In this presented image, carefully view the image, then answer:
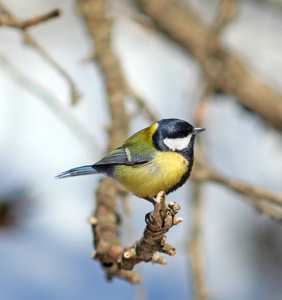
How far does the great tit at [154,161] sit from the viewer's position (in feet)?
4.49

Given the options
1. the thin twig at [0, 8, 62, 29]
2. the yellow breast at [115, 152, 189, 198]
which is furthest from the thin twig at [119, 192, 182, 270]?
the thin twig at [0, 8, 62, 29]

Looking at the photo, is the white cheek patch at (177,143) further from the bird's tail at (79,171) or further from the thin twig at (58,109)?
the thin twig at (58,109)

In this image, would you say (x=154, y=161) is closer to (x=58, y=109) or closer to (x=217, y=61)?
(x=58, y=109)

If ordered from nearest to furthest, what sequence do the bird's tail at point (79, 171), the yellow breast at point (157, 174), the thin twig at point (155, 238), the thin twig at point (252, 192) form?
the thin twig at point (155, 238) → the yellow breast at point (157, 174) → the bird's tail at point (79, 171) → the thin twig at point (252, 192)

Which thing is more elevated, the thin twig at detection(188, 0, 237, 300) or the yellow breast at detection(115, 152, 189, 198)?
the thin twig at detection(188, 0, 237, 300)

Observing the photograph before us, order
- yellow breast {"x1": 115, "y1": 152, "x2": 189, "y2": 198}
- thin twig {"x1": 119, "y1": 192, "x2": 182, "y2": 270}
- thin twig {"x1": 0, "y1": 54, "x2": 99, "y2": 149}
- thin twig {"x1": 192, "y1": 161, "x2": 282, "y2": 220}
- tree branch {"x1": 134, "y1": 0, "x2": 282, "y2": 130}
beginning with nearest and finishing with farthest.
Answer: thin twig {"x1": 119, "y1": 192, "x2": 182, "y2": 270} → yellow breast {"x1": 115, "y1": 152, "x2": 189, "y2": 198} → thin twig {"x1": 192, "y1": 161, "x2": 282, "y2": 220} → thin twig {"x1": 0, "y1": 54, "x2": 99, "y2": 149} → tree branch {"x1": 134, "y1": 0, "x2": 282, "y2": 130}

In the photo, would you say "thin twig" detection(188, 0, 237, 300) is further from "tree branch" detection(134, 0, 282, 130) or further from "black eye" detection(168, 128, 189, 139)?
"black eye" detection(168, 128, 189, 139)

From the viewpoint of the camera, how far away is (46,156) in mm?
3133

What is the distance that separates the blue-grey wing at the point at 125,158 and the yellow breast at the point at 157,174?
0.05ft

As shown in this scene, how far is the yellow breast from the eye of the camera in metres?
1.36

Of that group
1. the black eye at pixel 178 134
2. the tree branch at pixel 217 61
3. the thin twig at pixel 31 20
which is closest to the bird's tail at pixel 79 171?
the black eye at pixel 178 134

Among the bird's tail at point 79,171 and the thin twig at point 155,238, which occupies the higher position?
the bird's tail at point 79,171

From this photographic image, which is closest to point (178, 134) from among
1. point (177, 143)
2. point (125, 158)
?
point (177, 143)

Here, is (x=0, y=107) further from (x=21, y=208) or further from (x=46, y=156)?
(x=21, y=208)
